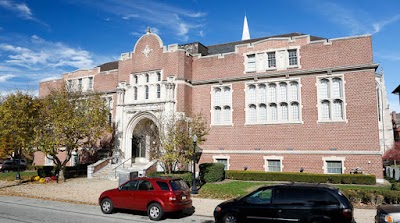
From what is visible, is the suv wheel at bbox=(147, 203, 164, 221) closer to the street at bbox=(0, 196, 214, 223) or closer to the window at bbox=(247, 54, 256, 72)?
the street at bbox=(0, 196, 214, 223)

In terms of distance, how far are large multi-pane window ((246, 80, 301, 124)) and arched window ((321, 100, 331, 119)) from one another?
170cm

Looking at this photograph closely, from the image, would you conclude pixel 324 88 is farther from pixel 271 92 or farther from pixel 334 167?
pixel 334 167

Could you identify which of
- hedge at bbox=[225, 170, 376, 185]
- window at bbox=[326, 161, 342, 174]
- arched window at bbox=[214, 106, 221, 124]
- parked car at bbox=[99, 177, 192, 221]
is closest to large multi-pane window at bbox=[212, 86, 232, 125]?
arched window at bbox=[214, 106, 221, 124]

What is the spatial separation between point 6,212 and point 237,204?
993 cm

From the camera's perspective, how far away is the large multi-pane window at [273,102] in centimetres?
2300


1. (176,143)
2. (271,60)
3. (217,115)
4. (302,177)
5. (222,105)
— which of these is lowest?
(302,177)

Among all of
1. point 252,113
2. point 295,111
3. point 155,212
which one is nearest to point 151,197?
point 155,212

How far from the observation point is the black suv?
8367 mm

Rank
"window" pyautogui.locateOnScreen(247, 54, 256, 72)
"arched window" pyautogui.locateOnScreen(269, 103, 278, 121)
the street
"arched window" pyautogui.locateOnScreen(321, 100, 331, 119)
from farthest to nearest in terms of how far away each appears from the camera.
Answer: "window" pyautogui.locateOnScreen(247, 54, 256, 72) < "arched window" pyautogui.locateOnScreen(269, 103, 278, 121) < "arched window" pyautogui.locateOnScreen(321, 100, 331, 119) < the street

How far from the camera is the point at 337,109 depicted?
21672mm

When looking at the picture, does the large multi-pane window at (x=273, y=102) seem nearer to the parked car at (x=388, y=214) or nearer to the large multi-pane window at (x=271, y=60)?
the large multi-pane window at (x=271, y=60)

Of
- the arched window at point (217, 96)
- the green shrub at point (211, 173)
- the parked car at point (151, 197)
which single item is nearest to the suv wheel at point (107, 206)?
the parked car at point (151, 197)

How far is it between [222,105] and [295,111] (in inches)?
237

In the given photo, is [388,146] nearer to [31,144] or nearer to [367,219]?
[367,219]
